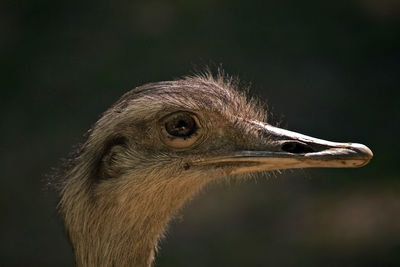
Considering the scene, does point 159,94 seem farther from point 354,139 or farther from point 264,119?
point 354,139

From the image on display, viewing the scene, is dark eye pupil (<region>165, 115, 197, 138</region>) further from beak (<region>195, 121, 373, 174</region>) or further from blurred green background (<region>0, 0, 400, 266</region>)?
blurred green background (<region>0, 0, 400, 266</region>)

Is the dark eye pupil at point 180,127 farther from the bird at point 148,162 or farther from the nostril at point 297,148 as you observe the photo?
the nostril at point 297,148

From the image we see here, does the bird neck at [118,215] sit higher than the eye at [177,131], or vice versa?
the eye at [177,131]

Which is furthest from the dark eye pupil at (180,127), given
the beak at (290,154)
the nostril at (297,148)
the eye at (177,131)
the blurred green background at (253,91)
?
the blurred green background at (253,91)

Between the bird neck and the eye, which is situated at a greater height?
the eye

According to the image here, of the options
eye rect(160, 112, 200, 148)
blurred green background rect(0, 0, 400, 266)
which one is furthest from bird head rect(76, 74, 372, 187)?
blurred green background rect(0, 0, 400, 266)

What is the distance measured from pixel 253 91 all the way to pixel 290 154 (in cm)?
276

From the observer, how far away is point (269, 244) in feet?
17.2

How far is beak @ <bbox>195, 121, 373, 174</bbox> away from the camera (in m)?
2.54

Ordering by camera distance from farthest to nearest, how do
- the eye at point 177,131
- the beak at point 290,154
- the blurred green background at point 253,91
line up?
the blurred green background at point 253,91 → the eye at point 177,131 → the beak at point 290,154

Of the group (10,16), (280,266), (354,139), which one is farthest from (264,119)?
(10,16)

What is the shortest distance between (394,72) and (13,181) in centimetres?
377

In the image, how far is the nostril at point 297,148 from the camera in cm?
261

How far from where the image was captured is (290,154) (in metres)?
2.60
